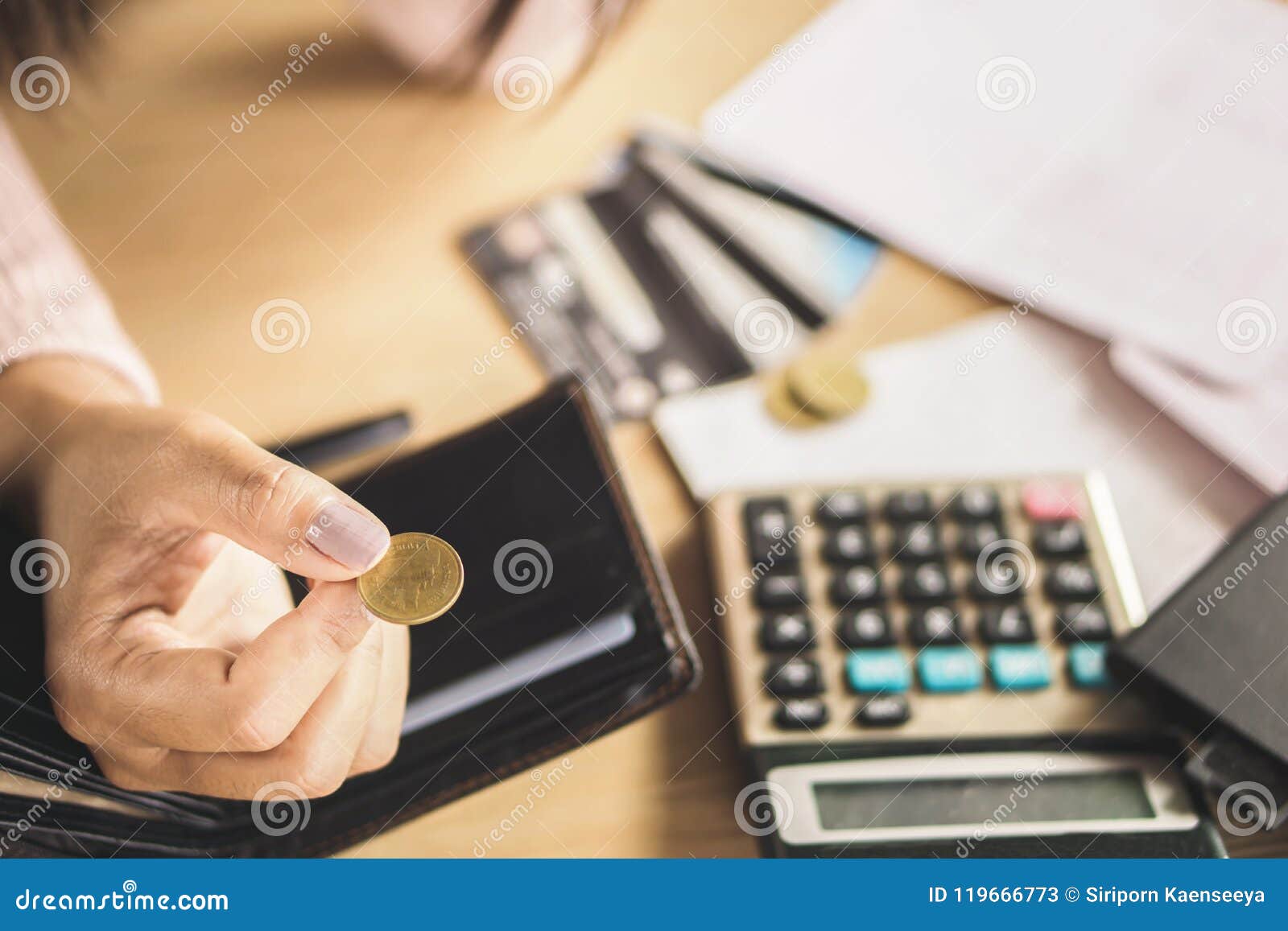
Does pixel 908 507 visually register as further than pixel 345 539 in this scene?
Yes

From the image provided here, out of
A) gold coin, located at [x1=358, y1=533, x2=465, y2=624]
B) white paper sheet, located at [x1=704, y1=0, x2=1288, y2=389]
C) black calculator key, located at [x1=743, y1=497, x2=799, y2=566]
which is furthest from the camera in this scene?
white paper sheet, located at [x1=704, y1=0, x2=1288, y2=389]

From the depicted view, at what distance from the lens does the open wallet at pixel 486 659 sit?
31 centimetres

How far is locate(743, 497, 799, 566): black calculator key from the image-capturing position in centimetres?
38

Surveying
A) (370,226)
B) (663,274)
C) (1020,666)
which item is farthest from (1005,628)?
(370,226)

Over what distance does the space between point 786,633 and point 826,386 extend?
14 centimetres

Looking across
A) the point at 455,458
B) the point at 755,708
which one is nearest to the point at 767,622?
the point at 755,708

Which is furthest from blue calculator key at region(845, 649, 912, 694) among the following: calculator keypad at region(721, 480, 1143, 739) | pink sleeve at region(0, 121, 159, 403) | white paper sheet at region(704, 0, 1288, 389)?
pink sleeve at region(0, 121, 159, 403)

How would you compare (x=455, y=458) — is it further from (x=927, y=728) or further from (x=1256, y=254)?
(x=1256, y=254)

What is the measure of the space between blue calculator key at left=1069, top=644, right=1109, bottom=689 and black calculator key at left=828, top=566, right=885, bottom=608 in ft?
0.25

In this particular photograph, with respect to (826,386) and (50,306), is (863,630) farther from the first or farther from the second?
(50,306)

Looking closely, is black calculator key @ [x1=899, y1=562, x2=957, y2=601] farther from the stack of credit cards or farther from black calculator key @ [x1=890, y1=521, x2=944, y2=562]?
the stack of credit cards

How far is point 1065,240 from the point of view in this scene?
0.50 metres

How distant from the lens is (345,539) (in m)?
0.28

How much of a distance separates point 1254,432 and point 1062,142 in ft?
0.68
